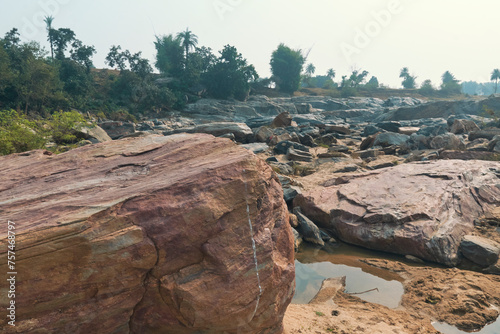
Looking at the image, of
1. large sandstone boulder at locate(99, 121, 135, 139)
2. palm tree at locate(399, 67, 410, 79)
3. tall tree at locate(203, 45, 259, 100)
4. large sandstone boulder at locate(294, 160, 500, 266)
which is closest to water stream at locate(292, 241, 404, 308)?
large sandstone boulder at locate(294, 160, 500, 266)

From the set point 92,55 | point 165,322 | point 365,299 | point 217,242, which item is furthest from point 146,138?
point 92,55

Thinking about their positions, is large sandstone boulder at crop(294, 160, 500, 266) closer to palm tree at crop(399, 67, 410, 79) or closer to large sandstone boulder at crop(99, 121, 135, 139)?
large sandstone boulder at crop(99, 121, 135, 139)

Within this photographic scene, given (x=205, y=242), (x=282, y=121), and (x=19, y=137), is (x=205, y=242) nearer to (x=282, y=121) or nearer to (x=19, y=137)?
(x=19, y=137)

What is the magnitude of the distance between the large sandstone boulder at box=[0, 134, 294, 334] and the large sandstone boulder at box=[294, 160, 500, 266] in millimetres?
3115

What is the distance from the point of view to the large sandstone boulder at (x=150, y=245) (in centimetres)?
234

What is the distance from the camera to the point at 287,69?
163 feet

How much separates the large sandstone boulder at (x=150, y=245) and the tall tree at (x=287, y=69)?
48.0 meters

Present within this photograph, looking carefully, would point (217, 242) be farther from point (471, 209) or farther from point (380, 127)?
point (380, 127)

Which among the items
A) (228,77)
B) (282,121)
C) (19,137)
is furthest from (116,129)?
(228,77)

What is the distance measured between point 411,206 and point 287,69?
152ft

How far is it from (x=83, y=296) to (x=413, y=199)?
592 cm

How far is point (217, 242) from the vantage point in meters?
2.86

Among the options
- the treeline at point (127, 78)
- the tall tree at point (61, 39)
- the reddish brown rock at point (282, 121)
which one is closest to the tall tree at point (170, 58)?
the treeline at point (127, 78)

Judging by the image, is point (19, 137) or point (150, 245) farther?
point (19, 137)
